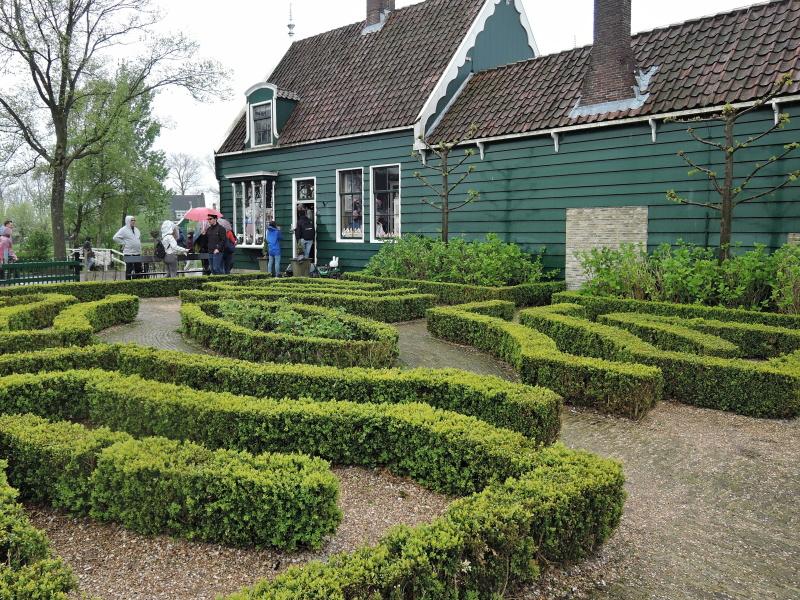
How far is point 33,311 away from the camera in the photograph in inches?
380

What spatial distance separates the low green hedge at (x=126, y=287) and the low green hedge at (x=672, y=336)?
8861 millimetres

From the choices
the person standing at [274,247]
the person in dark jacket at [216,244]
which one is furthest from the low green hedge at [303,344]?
the person standing at [274,247]

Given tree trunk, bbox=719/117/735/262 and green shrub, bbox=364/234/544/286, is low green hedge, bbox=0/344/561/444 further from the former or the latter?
green shrub, bbox=364/234/544/286

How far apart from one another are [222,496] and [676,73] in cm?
1221

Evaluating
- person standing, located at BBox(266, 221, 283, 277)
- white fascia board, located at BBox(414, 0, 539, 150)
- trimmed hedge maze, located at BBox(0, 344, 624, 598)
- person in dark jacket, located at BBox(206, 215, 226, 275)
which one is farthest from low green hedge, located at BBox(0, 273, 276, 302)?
trimmed hedge maze, located at BBox(0, 344, 624, 598)

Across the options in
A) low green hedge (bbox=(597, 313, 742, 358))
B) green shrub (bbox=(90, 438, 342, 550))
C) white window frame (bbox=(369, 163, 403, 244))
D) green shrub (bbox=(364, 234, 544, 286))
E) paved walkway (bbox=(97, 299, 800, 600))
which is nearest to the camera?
paved walkway (bbox=(97, 299, 800, 600))

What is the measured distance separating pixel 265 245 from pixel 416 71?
7405 mm

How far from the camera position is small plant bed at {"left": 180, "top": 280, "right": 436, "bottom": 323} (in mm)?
10711

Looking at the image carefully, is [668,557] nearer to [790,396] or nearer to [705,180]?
[790,396]

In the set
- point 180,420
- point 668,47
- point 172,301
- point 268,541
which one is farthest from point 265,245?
point 268,541

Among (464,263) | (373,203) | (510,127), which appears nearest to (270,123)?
(373,203)

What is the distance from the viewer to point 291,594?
2.61 m

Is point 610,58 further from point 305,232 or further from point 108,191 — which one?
point 108,191

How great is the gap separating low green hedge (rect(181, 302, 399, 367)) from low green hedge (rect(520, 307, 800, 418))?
2.65m
